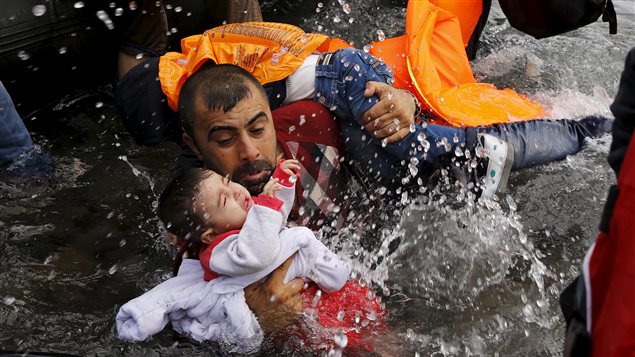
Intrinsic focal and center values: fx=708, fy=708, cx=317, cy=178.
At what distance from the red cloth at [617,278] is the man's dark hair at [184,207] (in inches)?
53.5

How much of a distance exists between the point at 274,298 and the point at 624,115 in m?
1.35

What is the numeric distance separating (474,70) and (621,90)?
2896 mm

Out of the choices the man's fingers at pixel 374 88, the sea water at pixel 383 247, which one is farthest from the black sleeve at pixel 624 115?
the man's fingers at pixel 374 88

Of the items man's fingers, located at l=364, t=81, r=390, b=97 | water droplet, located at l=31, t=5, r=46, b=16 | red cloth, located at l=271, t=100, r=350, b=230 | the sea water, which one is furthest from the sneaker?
water droplet, located at l=31, t=5, r=46, b=16

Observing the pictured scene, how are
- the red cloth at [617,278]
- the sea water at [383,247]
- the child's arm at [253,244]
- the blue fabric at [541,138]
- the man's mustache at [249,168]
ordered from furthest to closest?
the blue fabric at [541,138] → the man's mustache at [249,168] → the sea water at [383,247] → the child's arm at [253,244] → the red cloth at [617,278]

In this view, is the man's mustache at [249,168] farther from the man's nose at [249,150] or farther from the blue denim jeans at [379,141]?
the blue denim jeans at [379,141]

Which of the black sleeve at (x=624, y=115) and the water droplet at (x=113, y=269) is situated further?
the water droplet at (x=113, y=269)

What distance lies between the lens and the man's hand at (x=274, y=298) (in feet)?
7.92

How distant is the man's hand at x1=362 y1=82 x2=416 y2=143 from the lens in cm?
285

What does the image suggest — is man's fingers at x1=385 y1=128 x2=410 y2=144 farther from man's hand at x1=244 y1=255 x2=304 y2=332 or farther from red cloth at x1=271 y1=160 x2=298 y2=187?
man's hand at x1=244 y1=255 x2=304 y2=332

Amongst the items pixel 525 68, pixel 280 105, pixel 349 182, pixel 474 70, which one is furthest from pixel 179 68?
pixel 525 68

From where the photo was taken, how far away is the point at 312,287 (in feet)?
8.23

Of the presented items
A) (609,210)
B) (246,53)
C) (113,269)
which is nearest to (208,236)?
(113,269)

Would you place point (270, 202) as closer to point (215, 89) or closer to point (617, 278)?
point (215, 89)
